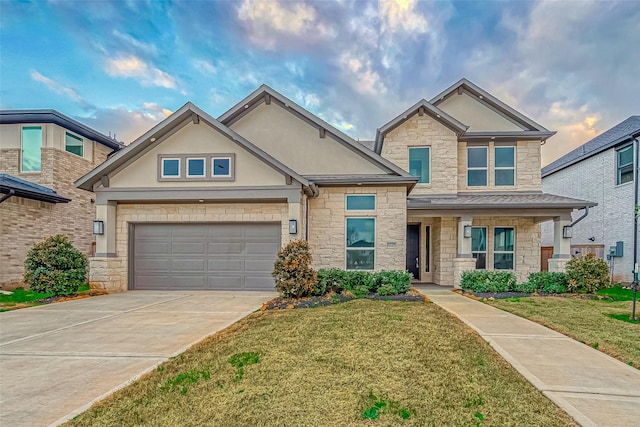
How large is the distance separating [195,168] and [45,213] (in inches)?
288

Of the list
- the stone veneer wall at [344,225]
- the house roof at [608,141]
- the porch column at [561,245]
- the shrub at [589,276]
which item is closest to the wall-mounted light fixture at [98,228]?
the stone veneer wall at [344,225]

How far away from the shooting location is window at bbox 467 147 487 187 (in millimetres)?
14117

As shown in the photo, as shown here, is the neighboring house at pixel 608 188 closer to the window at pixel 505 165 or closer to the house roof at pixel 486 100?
the house roof at pixel 486 100

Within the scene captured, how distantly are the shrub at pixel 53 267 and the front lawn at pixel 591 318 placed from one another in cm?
1142

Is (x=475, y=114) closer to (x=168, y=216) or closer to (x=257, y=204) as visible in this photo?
(x=257, y=204)

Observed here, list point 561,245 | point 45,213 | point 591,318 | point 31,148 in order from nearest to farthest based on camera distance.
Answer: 1. point 591,318
2. point 561,245
3. point 45,213
4. point 31,148

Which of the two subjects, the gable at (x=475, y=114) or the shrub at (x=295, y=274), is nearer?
the shrub at (x=295, y=274)

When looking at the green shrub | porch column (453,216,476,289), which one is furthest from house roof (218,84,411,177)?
the green shrub

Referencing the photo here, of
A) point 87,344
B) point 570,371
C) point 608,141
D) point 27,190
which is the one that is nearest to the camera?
point 570,371

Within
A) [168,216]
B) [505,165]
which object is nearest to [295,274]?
[168,216]

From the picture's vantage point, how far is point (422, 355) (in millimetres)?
4590

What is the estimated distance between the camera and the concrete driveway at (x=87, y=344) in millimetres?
3508

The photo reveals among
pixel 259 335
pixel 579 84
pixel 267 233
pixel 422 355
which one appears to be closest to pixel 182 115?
pixel 267 233

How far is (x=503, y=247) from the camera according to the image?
13508 millimetres
